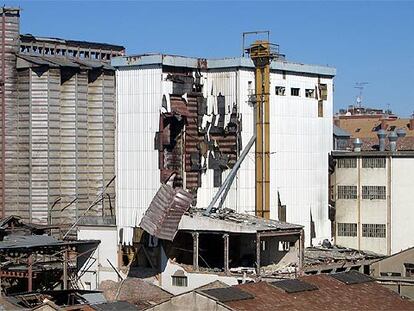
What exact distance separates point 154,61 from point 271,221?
1111 centimetres

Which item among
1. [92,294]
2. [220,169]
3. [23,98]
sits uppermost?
[23,98]

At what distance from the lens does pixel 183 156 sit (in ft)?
190

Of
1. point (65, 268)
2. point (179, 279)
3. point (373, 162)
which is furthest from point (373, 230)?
point (65, 268)

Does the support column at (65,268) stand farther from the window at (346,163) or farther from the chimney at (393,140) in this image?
the chimney at (393,140)

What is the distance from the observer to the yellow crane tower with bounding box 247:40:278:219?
58.4 metres

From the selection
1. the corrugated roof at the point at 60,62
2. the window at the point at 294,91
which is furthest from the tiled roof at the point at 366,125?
the corrugated roof at the point at 60,62

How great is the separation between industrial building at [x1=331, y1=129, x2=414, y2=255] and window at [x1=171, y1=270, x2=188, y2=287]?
14.1 m

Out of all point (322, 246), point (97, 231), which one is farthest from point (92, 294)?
point (322, 246)

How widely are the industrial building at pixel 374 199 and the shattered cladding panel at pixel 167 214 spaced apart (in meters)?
13.8

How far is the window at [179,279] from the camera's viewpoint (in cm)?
5447

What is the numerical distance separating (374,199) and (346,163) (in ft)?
10.6

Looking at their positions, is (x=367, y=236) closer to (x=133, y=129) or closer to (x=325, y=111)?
(x=325, y=111)

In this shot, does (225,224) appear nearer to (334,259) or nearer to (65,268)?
(334,259)

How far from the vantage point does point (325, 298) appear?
41.1 metres
